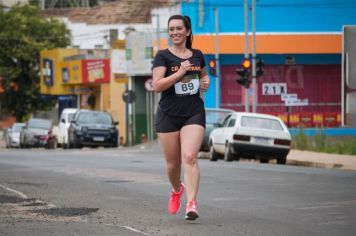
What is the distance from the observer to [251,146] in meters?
28.1

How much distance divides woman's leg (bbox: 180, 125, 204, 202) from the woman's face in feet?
3.03

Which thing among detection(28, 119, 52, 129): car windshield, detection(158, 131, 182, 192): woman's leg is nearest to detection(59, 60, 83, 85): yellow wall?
detection(28, 119, 52, 129): car windshield

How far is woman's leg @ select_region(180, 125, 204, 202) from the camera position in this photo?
1064 cm

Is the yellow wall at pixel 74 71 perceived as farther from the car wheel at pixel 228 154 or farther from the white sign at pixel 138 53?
the car wheel at pixel 228 154

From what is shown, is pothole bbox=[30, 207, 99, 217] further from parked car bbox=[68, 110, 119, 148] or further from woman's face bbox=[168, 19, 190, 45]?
parked car bbox=[68, 110, 119, 148]

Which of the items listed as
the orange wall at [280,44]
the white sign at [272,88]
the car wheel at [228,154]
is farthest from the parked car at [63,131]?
the car wheel at [228,154]

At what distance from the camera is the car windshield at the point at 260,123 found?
28594 mm

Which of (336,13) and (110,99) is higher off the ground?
(336,13)

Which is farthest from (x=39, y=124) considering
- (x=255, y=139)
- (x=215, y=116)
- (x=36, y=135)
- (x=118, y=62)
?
(x=255, y=139)

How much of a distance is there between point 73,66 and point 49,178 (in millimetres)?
51152

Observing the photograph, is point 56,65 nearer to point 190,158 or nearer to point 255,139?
point 255,139

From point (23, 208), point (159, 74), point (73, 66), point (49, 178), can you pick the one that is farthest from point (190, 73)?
point (73, 66)

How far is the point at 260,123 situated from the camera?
2870 centimetres

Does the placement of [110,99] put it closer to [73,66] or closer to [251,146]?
[73,66]
